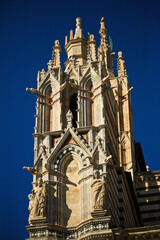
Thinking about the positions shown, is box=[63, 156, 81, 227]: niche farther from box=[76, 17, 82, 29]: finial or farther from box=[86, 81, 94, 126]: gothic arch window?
box=[76, 17, 82, 29]: finial

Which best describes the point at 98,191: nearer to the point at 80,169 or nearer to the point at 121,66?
the point at 80,169

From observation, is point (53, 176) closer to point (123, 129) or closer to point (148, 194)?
point (148, 194)

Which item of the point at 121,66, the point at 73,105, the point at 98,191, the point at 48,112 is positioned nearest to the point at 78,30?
the point at 73,105

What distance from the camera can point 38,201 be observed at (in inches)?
1121

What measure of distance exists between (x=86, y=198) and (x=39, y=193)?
2.08 meters

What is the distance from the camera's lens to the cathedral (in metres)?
27.8

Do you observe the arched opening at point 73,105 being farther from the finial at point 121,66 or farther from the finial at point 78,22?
the finial at point 121,66

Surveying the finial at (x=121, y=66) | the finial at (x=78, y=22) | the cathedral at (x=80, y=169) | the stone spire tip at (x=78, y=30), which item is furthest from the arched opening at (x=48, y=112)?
the finial at (x=121, y=66)

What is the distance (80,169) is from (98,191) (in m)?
2.04

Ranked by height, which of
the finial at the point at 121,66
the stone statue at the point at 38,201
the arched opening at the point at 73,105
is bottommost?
the stone statue at the point at 38,201

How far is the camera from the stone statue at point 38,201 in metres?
28.2

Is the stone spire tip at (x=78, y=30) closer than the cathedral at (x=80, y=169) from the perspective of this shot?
No

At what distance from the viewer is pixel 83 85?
3297 cm

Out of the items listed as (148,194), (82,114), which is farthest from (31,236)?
(148,194)
